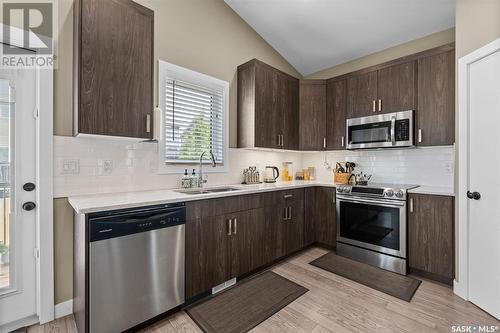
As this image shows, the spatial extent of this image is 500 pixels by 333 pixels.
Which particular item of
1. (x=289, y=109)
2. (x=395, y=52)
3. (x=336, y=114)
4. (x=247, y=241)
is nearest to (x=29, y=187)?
(x=247, y=241)

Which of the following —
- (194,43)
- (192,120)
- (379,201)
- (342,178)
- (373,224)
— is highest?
(194,43)

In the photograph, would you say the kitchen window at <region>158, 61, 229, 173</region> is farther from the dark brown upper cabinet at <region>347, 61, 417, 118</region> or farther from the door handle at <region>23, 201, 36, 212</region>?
the dark brown upper cabinet at <region>347, 61, 417, 118</region>

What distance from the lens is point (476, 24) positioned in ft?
7.00

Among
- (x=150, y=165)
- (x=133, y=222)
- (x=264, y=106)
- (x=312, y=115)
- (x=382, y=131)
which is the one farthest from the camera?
(x=312, y=115)

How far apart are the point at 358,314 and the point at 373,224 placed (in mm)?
1285

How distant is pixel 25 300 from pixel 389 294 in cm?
319

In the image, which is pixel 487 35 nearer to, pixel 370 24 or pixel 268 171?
pixel 370 24

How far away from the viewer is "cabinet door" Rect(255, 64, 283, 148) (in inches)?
125

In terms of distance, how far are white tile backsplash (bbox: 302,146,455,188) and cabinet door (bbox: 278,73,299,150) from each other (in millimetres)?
860

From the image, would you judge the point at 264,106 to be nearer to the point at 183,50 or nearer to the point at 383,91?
the point at 183,50

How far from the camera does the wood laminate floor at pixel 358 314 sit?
6.01 ft

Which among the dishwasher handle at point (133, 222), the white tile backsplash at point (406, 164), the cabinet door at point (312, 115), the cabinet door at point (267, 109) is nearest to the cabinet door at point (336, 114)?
the cabinet door at point (312, 115)

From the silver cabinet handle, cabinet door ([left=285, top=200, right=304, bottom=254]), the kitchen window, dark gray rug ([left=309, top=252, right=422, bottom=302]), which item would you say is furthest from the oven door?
the silver cabinet handle

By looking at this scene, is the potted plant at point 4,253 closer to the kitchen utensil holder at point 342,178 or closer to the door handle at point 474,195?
the kitchen utensil holder at point 342,178
